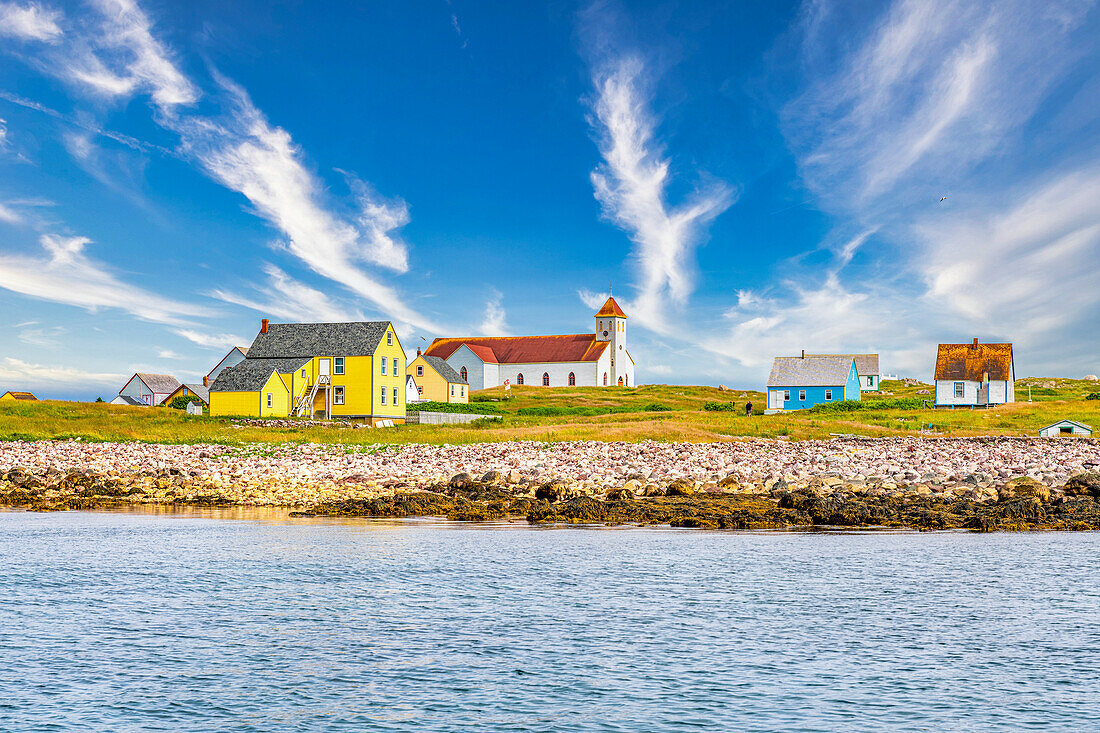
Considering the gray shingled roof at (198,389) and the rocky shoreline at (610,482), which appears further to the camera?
the gray shingled roof at (198,389)

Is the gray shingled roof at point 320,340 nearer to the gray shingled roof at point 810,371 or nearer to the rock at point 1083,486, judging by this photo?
the gray shingled roof at point 810,371

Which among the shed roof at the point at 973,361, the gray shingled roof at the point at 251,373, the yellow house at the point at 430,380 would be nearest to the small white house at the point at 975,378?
the shed roof at the point at 973,361

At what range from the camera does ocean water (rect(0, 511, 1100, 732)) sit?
5.45 meters

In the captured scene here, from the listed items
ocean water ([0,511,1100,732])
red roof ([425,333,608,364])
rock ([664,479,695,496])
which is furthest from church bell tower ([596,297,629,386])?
ocean water ([0,511,1100,732])

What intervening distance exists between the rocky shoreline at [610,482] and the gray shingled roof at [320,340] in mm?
31986

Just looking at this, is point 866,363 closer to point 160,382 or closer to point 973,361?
point 973,361

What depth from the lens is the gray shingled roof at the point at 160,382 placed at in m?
112

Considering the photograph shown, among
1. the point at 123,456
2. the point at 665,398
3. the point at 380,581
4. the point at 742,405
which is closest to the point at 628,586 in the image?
the point at 380,581

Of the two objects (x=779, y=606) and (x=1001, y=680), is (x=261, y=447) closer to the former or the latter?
(x=779, y=606)

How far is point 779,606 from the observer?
8797 mm

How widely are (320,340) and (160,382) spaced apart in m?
57.5

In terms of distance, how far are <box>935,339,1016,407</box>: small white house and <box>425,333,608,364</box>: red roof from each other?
4345cm

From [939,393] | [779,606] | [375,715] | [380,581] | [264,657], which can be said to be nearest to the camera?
[375,715]

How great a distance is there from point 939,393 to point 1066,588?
256 feet
